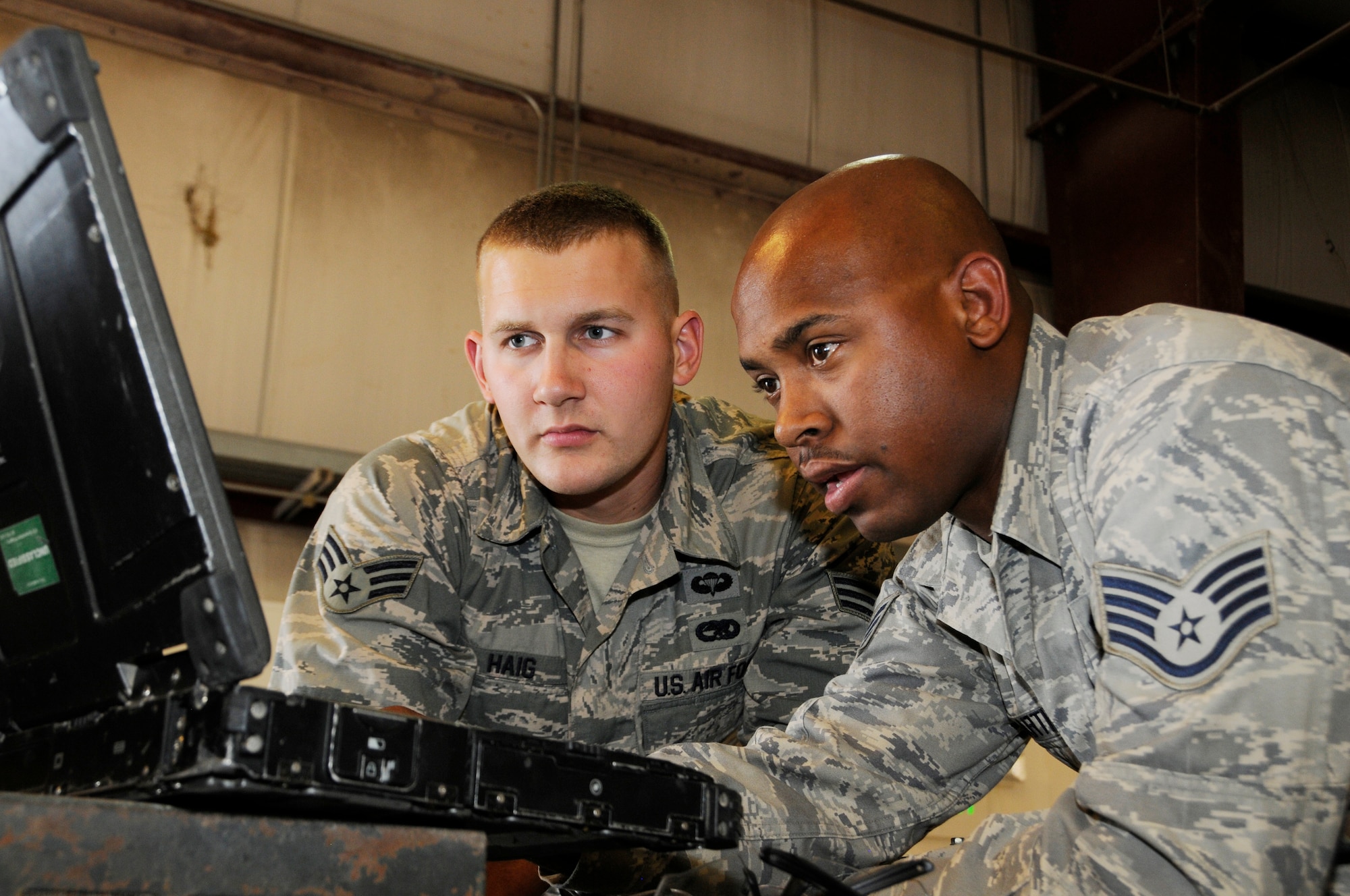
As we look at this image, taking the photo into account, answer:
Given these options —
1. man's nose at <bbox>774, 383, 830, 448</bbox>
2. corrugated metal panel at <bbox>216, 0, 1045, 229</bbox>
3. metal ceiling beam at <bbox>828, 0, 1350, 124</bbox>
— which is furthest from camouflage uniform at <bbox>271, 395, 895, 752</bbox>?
metal ceiling beam at <bbox>828, 0, 1350, 124</bbox>

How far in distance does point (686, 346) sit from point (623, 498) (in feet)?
1.03

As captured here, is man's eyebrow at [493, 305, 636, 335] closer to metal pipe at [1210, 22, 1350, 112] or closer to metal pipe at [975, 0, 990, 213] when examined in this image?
metal pipe at [1210, 22, 1350, 112]

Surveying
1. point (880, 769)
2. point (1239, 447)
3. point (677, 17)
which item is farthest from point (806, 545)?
point (677, 17)

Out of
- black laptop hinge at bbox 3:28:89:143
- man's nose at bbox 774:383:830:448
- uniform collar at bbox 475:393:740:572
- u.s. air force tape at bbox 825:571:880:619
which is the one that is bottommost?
black laptop hinge at bbox 3:28:89:143

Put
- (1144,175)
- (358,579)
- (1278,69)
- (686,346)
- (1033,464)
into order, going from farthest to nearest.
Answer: (1144,175)
(1278,69)
(686,346)
(358,579)
(1033,464)

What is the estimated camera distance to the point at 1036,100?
18.9ft

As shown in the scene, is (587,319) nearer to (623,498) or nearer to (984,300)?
(623,498)

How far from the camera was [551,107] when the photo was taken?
459 centimetres

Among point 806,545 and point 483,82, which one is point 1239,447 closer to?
point 806,545

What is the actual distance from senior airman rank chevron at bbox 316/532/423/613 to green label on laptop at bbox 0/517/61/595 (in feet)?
3.09

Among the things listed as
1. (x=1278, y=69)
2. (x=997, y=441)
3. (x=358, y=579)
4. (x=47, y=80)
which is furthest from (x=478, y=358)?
(x=1278, y=69)

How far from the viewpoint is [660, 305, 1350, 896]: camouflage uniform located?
3.01 feet

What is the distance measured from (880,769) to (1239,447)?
65 centimetres

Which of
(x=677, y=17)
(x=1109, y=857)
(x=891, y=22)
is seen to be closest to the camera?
(x=1109, y=857)
